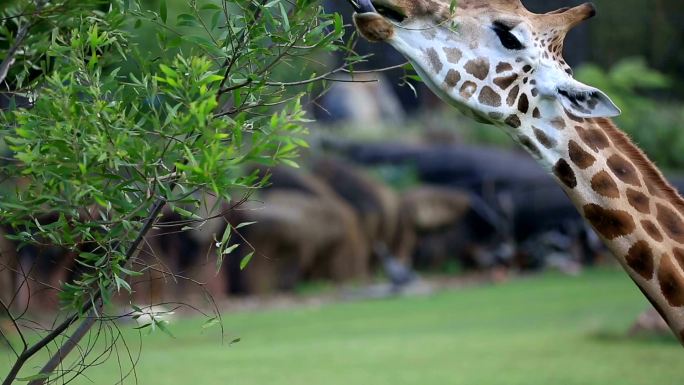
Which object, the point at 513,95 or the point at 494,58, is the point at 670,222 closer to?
the point at 513,95

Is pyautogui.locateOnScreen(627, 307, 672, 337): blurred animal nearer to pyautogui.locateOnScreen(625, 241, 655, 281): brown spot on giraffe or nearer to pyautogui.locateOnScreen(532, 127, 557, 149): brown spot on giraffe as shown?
pyautogui.locateOnScreen(625, 241, 655, 281): brown spot on giraffe

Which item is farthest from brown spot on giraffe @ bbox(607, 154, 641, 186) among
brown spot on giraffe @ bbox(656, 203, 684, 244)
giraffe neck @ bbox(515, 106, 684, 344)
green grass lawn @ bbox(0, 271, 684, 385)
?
green grass lawn @ bbox(0, 271, 684, 385)

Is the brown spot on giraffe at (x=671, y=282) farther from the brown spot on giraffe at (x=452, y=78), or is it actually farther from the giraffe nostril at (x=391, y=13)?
the giraffe nostril at (x=391, y=13)

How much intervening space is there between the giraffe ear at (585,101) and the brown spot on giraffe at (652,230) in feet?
1.18

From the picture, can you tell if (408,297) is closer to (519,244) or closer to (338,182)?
(338,182)

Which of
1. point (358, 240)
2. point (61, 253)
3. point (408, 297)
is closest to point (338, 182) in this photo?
point (358, 240)

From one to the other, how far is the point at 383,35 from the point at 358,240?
10563 mm

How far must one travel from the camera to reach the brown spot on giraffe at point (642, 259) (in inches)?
124

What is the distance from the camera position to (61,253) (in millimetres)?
10344

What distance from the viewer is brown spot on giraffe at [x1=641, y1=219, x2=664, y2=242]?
3.17 meters

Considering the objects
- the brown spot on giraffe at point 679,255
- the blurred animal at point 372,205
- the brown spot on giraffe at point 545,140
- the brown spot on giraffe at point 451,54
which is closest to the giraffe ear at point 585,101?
the brown spot on giraffe at point 545,140

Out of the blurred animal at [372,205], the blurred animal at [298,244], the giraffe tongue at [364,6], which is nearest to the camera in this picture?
the giraffe tongue at [364,6]

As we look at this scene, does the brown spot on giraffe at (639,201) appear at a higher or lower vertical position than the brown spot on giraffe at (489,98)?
lower

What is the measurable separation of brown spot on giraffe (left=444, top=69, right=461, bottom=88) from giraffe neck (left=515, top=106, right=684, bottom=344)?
25 cm
